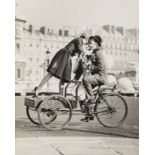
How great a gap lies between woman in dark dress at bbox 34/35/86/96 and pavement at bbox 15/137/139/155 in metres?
0.26

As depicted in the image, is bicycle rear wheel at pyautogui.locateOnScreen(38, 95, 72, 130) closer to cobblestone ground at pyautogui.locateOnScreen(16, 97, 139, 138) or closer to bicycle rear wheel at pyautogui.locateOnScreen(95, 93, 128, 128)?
cobblestone ground at pyautogui.locateOnScreen(16, 97, 139, 138)

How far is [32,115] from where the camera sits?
1.75m

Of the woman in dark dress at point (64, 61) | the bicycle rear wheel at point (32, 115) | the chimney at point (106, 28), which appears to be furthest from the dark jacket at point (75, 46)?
the bicycle rear wheel at point (32, 115)

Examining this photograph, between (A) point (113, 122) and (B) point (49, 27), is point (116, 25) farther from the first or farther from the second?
(A) point (113, 122)

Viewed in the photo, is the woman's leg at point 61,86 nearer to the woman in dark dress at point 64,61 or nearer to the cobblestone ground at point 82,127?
the woman in dark dress at point 64,61

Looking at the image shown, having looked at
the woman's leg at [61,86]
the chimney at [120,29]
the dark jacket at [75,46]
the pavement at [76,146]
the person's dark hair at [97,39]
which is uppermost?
the chimney at [120,29]

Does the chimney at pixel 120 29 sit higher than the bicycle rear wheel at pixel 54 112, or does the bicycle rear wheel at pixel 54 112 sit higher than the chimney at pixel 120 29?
the chimney at pixel 120 29

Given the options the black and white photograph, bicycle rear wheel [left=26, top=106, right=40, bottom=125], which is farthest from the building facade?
bicycle rear wheel [left=26, top=106, right=40, bottom=125]

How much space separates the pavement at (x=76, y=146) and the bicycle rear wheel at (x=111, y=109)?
0.30 feet

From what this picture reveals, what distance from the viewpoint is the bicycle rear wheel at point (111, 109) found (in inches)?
71.1

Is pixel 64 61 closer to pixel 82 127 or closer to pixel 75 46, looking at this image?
pixel 75 46
